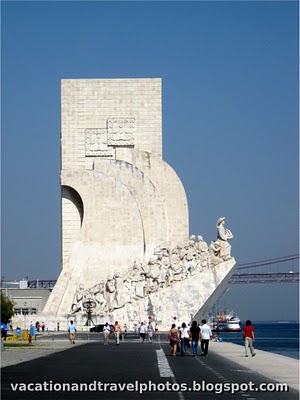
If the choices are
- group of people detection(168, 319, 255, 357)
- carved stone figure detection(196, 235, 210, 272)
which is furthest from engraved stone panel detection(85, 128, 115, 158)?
group of people detection(168, 319, 255, 357)

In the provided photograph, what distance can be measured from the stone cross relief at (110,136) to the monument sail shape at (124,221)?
0.04 m

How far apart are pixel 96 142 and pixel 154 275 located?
7.16 meters

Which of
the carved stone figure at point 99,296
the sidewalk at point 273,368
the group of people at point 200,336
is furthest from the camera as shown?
the carved stone figure at point 99,296

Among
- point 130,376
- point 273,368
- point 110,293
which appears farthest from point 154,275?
point 130,376

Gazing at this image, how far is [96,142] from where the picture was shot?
4538cm

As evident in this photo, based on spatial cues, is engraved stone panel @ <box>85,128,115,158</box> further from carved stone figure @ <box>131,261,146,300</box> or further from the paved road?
the paved road

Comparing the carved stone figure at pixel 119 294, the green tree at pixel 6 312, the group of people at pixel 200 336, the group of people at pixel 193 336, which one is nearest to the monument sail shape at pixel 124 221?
the carved stone figure at pixel 119 294

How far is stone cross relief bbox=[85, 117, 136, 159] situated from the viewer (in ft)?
149

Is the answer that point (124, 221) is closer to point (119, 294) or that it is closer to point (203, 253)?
point (119, 294)

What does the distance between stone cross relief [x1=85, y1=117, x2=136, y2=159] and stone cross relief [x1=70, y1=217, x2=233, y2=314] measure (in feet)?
18.5

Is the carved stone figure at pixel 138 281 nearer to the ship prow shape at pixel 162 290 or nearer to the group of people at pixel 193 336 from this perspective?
the ship prow shape at pixel 162 290

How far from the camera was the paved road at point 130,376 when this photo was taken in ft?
38.5

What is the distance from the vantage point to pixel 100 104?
1789 inches

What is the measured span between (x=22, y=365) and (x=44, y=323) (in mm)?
24294
